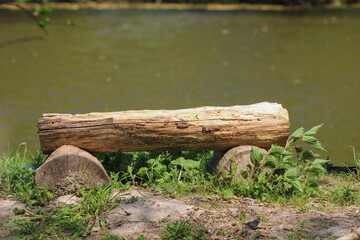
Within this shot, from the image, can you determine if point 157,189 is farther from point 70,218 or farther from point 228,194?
point 70,218

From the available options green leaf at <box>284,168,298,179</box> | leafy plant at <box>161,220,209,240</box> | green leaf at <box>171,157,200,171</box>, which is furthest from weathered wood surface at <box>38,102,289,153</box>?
leafy plant at <box>161,220,209,240</box>

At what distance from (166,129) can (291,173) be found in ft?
3.74

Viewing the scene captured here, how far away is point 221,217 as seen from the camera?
3.91 metres

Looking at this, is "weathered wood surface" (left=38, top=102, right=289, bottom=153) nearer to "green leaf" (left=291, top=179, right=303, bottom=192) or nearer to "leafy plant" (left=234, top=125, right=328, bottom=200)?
"leafy plant" (left=234, top=125, right=328, bottom=200)

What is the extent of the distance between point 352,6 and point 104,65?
10.5 meters

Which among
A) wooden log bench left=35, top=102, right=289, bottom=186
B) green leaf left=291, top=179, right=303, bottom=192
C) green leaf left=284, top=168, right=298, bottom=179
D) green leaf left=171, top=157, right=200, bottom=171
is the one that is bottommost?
green leaf left=291, top=179, right=303, bottom=192

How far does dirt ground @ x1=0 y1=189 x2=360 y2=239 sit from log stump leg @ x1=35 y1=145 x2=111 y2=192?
0.55 ft

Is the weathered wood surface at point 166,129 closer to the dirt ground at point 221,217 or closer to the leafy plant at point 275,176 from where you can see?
the leafy plant at point 275,176

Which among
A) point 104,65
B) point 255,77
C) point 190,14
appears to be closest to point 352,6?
point 190,14

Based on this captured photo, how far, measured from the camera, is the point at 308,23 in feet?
46.7

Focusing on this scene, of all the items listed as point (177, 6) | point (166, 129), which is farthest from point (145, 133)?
point (177, 6)

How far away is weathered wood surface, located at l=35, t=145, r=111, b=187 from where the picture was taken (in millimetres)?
4219

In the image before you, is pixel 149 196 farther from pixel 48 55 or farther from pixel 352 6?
pixel 352 6

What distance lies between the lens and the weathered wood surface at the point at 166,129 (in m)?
4.34
